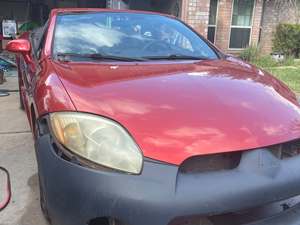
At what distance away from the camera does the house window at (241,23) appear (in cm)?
1298

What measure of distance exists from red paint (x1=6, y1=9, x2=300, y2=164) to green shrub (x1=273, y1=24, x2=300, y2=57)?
1056 cm

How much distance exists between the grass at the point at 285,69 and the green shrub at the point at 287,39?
4.44 ft

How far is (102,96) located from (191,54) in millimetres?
1330

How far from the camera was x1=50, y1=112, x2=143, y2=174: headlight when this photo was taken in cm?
186

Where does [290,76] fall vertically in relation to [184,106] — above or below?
below

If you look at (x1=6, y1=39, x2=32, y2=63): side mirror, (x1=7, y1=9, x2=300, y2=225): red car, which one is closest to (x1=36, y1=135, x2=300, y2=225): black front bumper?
(x1=7, y1=9, x2=300, y2=225): red car

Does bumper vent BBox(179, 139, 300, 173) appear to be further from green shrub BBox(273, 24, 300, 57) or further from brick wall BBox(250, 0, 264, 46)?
brick wall BBox(250, 0, 264, 46)

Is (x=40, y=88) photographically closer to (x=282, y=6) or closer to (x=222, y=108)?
(x=222, y=108)

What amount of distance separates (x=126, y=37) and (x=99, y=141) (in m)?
1.57

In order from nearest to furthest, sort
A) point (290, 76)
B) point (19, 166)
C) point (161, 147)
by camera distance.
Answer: point (161, 147) → point (19, 166) → point (290, 76)

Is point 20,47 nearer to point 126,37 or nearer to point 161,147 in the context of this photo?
point 126,37

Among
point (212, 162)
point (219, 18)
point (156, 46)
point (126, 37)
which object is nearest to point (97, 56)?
point (126, 37)

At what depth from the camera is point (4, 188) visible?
3.26 meters

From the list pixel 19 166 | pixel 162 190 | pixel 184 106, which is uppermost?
pixel 184 106
